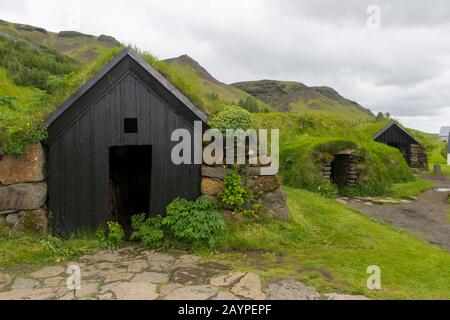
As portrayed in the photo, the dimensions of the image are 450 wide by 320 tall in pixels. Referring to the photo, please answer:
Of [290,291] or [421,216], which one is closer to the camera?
[290,291]

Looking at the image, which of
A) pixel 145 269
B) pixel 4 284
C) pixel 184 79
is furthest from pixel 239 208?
pixel 4 284

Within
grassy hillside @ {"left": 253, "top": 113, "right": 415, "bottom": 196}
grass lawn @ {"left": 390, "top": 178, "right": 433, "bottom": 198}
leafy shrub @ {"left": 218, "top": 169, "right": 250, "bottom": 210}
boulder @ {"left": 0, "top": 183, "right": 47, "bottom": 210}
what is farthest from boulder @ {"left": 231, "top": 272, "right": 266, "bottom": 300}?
A: grass lawn @ {"left": 390, "top": 178, "right": 433, "bottom": 198}

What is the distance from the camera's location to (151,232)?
23.9 ft

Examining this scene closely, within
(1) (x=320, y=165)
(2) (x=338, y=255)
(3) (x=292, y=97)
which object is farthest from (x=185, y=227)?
(3) (x=292, y=97)

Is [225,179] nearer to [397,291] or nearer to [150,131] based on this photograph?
[150,131]

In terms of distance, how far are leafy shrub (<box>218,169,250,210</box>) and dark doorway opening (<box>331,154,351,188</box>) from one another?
10563mm

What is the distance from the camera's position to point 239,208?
25.6 ft

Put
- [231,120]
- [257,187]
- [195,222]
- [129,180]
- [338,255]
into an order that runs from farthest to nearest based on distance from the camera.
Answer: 1. [129,180]
2. [257,187]
3. [231,120]
4. [195,222]
5. [338,255]

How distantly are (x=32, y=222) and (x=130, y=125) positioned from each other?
2951 millimetres

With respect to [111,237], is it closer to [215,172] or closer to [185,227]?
[185,227]

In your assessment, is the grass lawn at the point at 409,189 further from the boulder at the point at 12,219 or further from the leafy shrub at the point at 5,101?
the leafy shrub at the point at 5,101

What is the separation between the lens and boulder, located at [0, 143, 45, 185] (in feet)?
23.9

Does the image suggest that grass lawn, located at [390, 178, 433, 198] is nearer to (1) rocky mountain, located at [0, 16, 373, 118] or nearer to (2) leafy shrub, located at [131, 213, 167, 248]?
(2) leafy shrub, located at [131, 213, 167, 248]

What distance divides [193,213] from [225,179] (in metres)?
1.05
